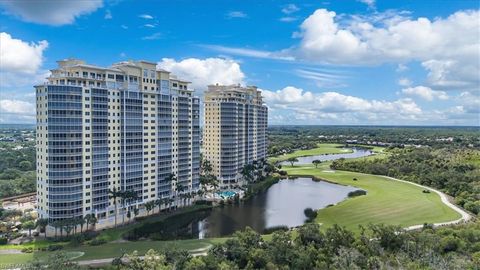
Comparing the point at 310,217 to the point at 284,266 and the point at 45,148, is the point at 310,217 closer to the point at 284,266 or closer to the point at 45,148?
the point at 284,266

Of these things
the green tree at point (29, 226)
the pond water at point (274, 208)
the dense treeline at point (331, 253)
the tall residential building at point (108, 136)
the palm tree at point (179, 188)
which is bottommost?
the pond water at point (274, 208)

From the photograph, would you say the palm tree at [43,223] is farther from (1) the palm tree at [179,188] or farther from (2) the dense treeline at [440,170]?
(2) the dense treeline at [440,170]

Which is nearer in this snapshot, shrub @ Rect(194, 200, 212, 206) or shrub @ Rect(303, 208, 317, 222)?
shrub @ Rect(303, 208, 317, 222)

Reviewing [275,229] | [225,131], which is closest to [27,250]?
[275,229]

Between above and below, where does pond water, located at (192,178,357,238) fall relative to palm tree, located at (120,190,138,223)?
below

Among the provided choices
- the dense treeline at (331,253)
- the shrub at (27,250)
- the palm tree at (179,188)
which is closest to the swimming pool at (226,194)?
the palm tree at (179,188)

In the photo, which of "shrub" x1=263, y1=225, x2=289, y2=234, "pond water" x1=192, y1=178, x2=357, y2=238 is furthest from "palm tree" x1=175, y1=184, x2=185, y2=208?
"shrub" x1=263, y1=225, x2=289, y2=234

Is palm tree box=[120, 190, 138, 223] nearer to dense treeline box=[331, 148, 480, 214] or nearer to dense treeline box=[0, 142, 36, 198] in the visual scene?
dense treeline box=[0, 142, 36, 198]
